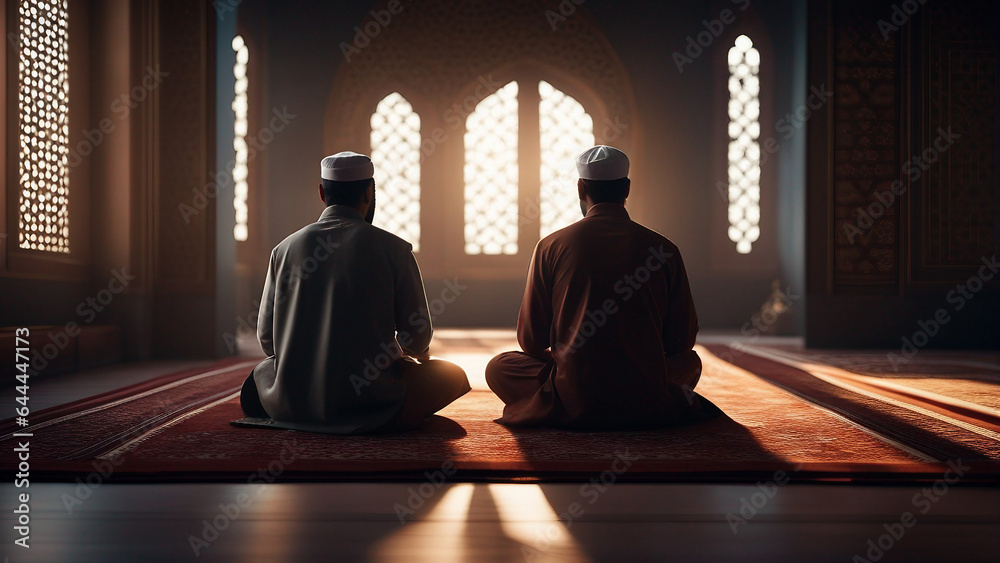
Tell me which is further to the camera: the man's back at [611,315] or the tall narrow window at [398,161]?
the tall narrow window at [398,161]

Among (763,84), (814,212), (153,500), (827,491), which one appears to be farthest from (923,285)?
(153,500)

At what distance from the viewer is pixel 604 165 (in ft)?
6.92

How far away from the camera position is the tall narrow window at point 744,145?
6.91 metres

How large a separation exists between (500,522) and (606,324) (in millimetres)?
823

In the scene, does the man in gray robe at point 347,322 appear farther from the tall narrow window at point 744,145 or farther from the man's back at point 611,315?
the tall narrow window at point 744,145

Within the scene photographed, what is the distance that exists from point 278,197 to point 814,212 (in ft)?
14.5

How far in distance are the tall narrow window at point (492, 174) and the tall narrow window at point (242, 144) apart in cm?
188

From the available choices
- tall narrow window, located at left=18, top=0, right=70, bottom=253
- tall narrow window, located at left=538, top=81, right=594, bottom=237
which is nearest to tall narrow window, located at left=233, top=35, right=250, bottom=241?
tall narrow window, located at left=538, top=81, right=594, bottom=237

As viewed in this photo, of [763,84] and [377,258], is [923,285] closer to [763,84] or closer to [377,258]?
[763,84]

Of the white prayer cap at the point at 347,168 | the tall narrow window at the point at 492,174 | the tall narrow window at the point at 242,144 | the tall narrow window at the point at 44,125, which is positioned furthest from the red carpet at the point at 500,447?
the tall narrow window at the point at 492,174

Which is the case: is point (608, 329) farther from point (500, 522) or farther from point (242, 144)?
point (242, 144)

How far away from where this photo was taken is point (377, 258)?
2018 millimetres

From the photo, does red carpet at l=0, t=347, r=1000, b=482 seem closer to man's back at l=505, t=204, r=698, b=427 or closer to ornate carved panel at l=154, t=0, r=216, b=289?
man's back at l=505, t=204, r=698, b=427

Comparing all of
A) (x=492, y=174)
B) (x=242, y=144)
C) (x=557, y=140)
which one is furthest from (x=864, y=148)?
(x=242, y=144)
